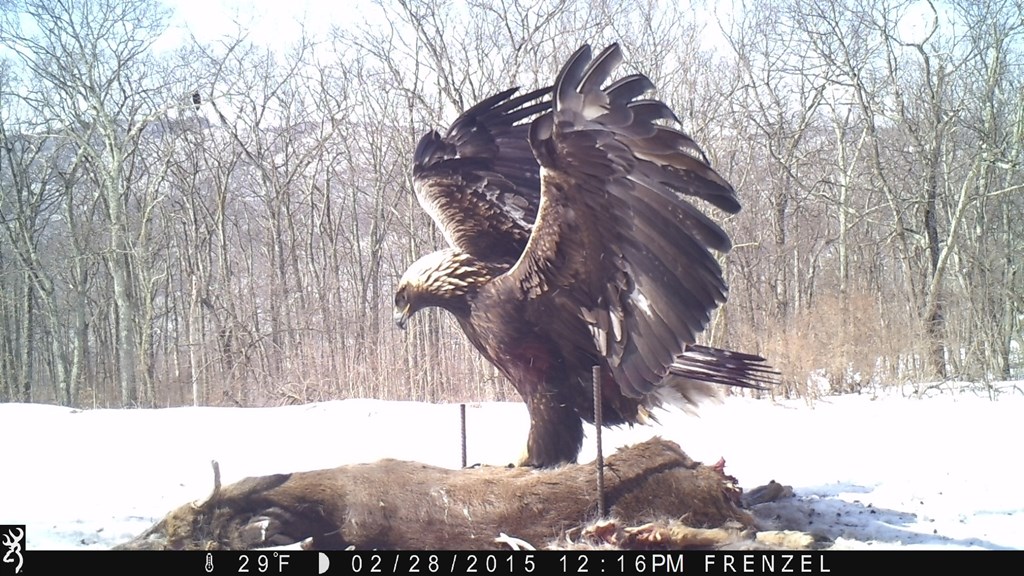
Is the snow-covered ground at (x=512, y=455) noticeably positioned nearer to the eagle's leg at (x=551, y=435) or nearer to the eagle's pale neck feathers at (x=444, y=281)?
the eagle's leg at (x=551, y=435)

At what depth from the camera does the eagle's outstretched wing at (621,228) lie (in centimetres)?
282

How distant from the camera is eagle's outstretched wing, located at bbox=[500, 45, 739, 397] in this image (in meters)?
2.82

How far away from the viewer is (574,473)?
10.7ft

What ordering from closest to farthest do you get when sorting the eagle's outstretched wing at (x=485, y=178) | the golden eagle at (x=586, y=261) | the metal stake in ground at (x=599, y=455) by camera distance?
the golden eagle at (x=586, y=261) → the metal stake in ground at (x=599, y=455) → the eagle's outstretched wing at (x=485, y=178)

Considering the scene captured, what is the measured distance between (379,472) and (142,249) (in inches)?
360

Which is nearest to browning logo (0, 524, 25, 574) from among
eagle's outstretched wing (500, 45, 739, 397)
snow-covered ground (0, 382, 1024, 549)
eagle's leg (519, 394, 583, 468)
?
snow-covered ground (0, 382, 1024, 549)

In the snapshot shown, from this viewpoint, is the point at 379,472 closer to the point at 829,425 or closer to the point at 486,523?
the point at 486,523

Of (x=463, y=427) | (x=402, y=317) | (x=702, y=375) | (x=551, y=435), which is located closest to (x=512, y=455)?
(x=463, y=427)

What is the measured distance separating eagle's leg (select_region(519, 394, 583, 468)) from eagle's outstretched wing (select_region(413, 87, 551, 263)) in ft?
2.92

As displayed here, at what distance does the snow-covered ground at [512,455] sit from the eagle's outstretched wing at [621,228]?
744 mm

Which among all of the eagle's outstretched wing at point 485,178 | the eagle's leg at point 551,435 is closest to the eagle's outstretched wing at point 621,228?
the eagle's leg at point 551,435

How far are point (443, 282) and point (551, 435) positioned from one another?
100 cm

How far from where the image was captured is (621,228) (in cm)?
307

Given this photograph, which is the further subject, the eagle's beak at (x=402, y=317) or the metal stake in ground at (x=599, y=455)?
the eagle's beak at (x=402, y=317)
